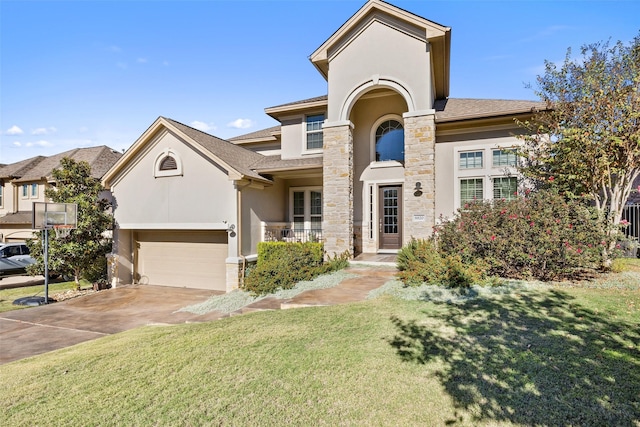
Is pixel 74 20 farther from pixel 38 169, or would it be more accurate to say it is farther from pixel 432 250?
pixel 38 169

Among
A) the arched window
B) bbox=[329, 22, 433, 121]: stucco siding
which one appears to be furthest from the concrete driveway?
the arched window

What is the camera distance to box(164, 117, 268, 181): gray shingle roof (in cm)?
1208

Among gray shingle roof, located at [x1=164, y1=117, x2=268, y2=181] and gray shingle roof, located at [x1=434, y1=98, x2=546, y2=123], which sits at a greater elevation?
gray shingle roof, located at [x1=434, y1=98, x2=546, y2=123]

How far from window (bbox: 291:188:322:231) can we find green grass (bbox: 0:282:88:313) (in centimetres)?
1065

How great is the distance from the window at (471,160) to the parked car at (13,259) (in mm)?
21637

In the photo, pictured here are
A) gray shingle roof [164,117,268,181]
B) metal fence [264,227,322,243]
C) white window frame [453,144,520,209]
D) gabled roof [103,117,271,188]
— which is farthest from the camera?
metal fence [264,227,322,243]

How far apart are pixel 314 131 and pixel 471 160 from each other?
6765 mm

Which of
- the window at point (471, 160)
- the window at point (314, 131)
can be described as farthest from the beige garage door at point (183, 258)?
the window at point (471, 160)

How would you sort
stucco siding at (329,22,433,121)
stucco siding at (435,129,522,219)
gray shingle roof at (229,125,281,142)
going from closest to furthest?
1. stucco siding at (329,22,433,121)
2. stucco siding at (435,129,522,219)
3. gray shingle roof at (229,125,281,142)

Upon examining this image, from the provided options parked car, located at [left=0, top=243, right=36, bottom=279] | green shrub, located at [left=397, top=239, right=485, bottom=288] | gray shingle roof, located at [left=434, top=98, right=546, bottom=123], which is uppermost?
gray shingle roof, located at [left=434, top=98, right=546, bottom=123]

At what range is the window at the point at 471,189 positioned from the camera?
1167cm

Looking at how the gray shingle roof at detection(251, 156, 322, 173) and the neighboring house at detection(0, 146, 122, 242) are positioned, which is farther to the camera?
the neighboring house at detection(0, 146, 122, 242)

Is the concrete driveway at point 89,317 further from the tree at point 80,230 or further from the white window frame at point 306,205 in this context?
the white window frame at point 306,205

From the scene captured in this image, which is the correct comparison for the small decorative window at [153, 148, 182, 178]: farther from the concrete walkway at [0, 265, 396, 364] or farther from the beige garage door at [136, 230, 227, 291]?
the concrete walkway at [0, 265, 396, 364]
